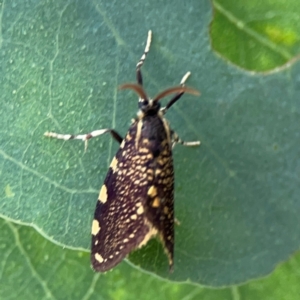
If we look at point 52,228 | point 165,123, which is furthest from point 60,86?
point 52,228

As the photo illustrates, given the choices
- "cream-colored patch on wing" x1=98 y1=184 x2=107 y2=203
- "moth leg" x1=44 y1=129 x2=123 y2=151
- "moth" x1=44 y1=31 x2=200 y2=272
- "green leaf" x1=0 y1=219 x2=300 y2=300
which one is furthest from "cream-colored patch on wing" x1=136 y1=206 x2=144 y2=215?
"green leaf" x1=0 y1=219 x2=300 y2=300

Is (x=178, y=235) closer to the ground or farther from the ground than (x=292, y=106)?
closer to the ground

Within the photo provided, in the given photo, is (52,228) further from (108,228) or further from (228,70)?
(228,70)

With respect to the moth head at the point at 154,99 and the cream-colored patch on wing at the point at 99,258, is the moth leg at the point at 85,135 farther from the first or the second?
the cream-colored patch on wing at the point at 99,258

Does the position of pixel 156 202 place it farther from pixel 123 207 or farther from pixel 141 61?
pixel 141 61

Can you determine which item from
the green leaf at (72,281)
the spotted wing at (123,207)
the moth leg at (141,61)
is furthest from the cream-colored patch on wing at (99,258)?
the moth leg at (141,61)

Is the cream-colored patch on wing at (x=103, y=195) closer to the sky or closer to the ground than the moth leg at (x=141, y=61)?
closer to the ground
